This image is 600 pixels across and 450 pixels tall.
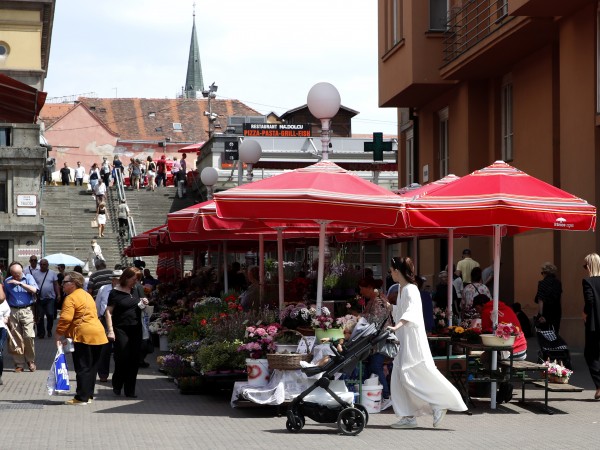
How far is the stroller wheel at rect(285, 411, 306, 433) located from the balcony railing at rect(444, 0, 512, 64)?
13.3 meters

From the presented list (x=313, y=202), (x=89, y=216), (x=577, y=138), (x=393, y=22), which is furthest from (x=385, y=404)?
(x=89, y=216)

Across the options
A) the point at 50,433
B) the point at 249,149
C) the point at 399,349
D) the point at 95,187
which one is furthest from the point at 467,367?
the point at 95,187

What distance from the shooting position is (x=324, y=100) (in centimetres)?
1645

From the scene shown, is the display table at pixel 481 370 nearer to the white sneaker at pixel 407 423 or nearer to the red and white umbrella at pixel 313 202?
the white sneaker at pixel 407 423

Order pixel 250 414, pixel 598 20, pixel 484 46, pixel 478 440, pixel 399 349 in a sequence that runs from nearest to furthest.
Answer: pixel 478 440 < pixel 399 349 < pixel 250 414 < pixel 598 20 < pixel 484 46

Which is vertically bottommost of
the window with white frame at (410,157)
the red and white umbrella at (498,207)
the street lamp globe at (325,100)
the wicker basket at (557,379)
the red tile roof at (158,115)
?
the wicker basket at (557,379)

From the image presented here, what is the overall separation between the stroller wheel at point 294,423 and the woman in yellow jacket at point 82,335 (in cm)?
373

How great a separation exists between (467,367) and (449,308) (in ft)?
8.34

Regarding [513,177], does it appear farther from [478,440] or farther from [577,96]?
[577,96]

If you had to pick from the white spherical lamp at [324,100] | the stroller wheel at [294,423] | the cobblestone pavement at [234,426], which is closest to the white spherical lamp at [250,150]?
the white spherical lamp at [324,100]

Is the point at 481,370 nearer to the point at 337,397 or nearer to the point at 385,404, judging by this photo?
the point at 385,404

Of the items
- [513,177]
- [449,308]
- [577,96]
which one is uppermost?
[577,96]

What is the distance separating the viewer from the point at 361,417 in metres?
12.5

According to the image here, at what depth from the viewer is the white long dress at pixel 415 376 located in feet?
42.1
